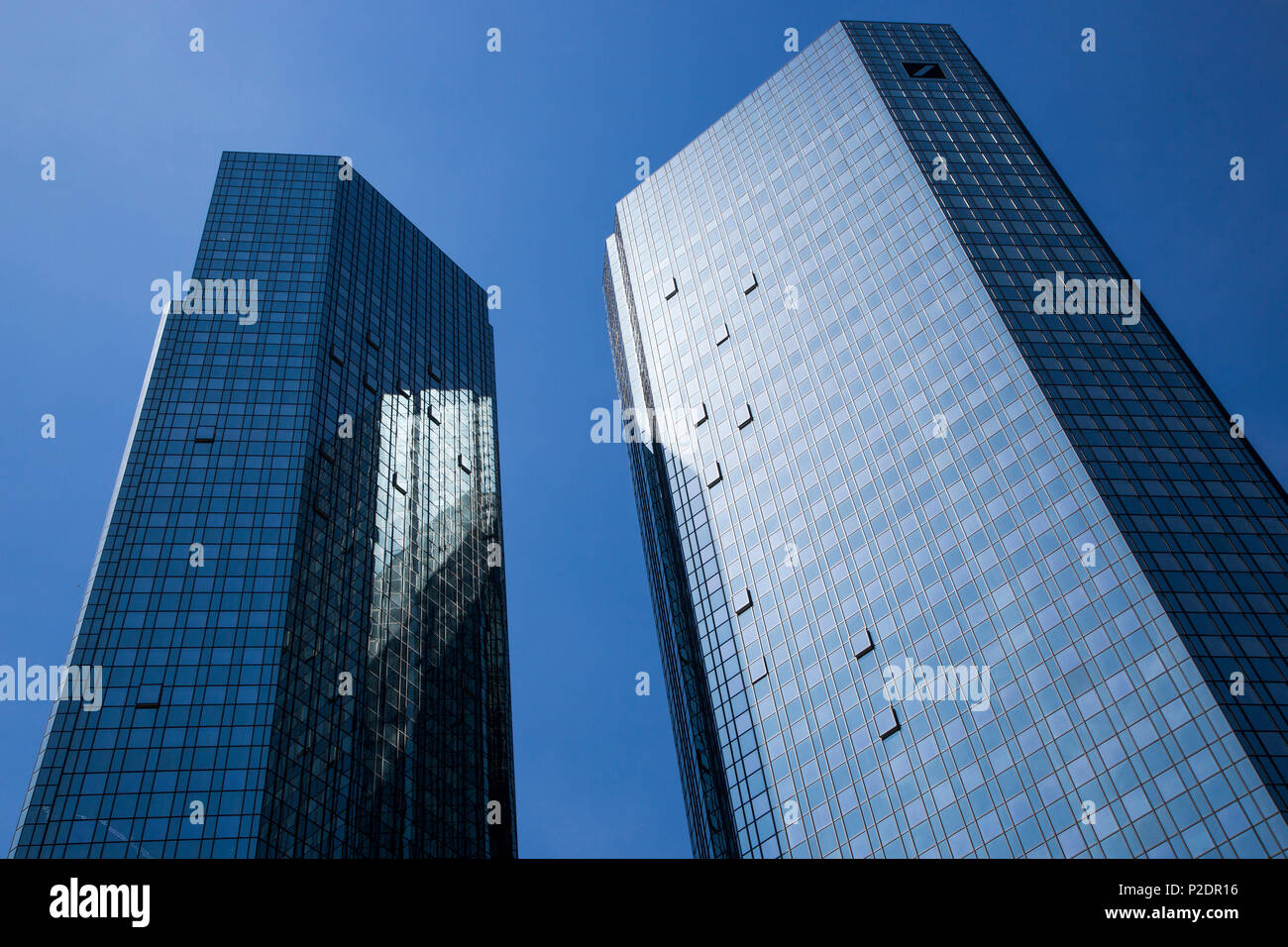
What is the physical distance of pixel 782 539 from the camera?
Result: 99250 mm

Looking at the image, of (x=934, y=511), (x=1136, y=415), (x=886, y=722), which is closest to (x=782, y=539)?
(x=934, y=511)

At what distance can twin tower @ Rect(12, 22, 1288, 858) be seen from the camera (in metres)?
73.4

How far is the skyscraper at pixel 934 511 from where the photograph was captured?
6969cm

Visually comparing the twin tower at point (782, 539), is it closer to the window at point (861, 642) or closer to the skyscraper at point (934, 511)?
the window at point (861, 642)

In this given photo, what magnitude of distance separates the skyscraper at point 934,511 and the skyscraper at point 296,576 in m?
23.7

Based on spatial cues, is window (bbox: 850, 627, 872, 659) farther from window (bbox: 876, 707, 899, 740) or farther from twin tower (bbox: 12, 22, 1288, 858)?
window (bbox: 876, 707, 899, 740)

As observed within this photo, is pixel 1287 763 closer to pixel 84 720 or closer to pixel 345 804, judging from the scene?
pixel 345 804

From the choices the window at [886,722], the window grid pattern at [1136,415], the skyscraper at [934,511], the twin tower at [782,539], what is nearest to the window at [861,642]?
the twin tower at [782,539]

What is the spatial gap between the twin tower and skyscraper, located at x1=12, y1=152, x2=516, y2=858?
403 mm

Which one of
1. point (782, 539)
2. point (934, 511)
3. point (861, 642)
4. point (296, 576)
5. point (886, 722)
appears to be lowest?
point (886, 722)

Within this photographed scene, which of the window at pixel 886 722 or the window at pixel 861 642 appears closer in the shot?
the window at pixel 886 722

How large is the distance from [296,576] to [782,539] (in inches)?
1668

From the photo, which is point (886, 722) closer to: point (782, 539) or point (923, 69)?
point (782, 539)
